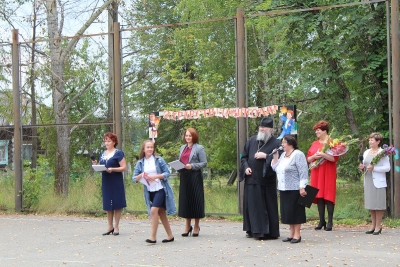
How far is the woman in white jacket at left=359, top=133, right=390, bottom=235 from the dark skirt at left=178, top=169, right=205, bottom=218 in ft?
8.34

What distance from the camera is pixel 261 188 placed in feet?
36.7

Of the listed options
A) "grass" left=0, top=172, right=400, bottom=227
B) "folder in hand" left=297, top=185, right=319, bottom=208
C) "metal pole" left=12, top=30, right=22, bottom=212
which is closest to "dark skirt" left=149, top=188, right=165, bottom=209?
"folder in hand" left=297, top=185, right=319, bottom=208

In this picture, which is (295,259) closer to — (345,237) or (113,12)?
(345,237)

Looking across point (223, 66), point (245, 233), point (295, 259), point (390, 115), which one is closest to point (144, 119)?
point (223, 66)

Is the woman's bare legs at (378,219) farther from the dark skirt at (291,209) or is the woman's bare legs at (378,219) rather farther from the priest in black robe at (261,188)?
the priest in black robe at (261,188)

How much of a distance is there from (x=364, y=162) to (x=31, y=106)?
934cm

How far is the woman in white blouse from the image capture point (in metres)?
10.6

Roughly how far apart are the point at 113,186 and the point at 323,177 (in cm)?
344

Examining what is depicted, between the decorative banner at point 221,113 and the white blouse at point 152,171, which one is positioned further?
the decorative banner at point 221,113

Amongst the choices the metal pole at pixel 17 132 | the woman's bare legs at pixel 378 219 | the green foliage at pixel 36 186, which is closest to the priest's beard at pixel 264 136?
the woman's bare legs at pixel 378 219

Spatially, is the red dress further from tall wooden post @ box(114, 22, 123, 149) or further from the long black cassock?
tall wooden post @ box(114, 22, 123, 149)

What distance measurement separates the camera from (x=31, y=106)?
17969mm

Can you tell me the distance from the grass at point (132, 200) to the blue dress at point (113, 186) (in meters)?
1.88

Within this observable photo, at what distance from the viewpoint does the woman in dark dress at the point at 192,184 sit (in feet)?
37.9
